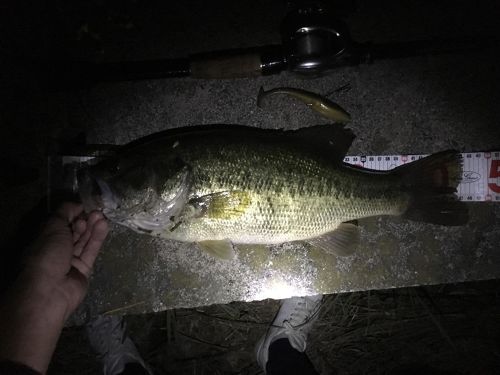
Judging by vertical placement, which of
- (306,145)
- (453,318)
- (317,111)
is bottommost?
(453,318)

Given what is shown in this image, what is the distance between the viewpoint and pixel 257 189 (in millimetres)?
1896

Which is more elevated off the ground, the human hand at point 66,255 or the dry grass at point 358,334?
the human hand at point 66,255

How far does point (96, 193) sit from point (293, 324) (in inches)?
67.1

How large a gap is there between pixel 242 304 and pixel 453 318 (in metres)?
1.66

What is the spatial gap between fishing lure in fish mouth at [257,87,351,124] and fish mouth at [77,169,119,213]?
1192 millimetres

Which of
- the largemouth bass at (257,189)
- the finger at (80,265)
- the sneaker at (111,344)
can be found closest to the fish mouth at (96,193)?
the largemouth bass at (257,189)

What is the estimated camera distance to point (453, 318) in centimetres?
258

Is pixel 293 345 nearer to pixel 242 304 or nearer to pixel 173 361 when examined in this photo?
pixel 242 304

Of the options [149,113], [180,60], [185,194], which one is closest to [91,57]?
[149,113]

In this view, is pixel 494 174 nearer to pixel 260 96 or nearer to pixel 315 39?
pixel 315 39

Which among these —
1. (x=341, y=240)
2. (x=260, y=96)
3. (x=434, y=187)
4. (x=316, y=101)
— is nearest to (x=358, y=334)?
(x=341, y=240)

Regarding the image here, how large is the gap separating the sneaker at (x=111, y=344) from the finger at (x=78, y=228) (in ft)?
2.41

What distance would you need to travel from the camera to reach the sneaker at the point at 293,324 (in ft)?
8.23

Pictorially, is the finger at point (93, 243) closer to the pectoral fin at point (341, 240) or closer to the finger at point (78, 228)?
the finger at point (78, 228)
